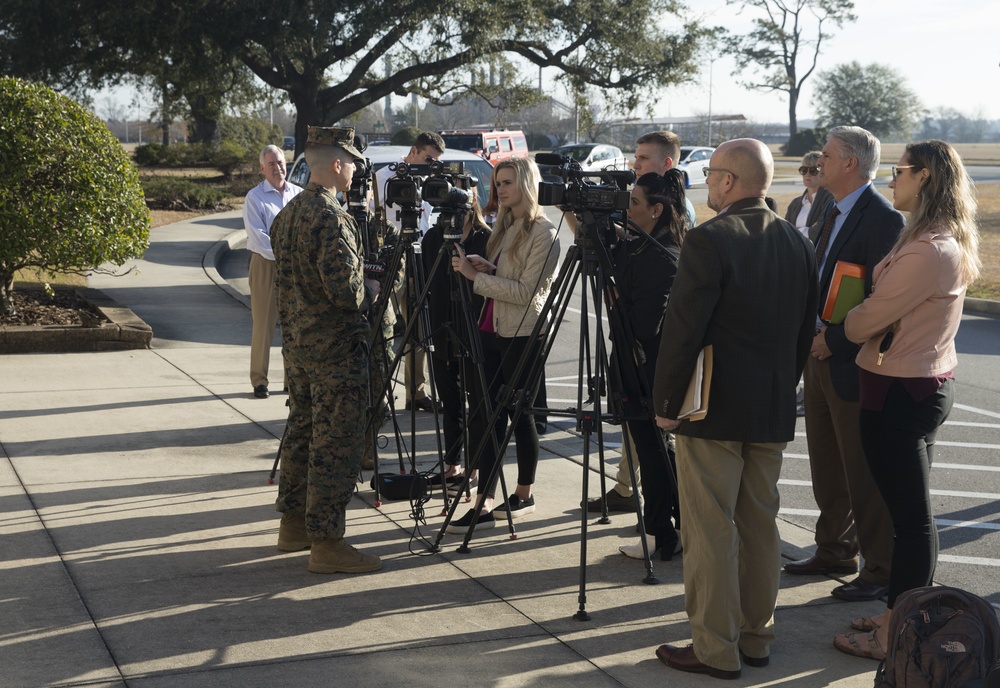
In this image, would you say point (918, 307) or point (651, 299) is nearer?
point (918, 307)

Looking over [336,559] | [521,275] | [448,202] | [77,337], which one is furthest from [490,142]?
[336,559]

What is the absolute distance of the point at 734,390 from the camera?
3.98m

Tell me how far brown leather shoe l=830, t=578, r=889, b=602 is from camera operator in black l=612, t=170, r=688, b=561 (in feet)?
2.76

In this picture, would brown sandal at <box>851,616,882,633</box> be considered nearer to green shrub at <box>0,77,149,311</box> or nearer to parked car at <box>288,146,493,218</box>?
green shrub at <box>0,77,149,311</box>

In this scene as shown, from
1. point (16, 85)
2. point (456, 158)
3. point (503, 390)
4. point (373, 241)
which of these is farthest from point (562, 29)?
point (503, 390)

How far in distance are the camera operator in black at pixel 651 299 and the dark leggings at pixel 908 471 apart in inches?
45.0

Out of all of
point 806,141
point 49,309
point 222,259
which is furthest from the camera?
point 806,141

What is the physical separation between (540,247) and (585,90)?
30.2 metres

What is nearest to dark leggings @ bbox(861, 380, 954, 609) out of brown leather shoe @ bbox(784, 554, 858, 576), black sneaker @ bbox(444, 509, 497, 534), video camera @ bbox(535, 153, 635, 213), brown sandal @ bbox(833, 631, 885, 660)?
brown sandal @ bbox(833, 631, 885, 660)

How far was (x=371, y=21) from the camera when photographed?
98.8 ft

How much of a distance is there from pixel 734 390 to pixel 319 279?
1957mm

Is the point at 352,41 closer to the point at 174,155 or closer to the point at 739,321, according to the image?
the point at 174,155

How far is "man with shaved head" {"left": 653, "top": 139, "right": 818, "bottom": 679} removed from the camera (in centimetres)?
390

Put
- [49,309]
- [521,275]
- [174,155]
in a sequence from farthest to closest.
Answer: [174,155]
[49,309]
[521,275]
